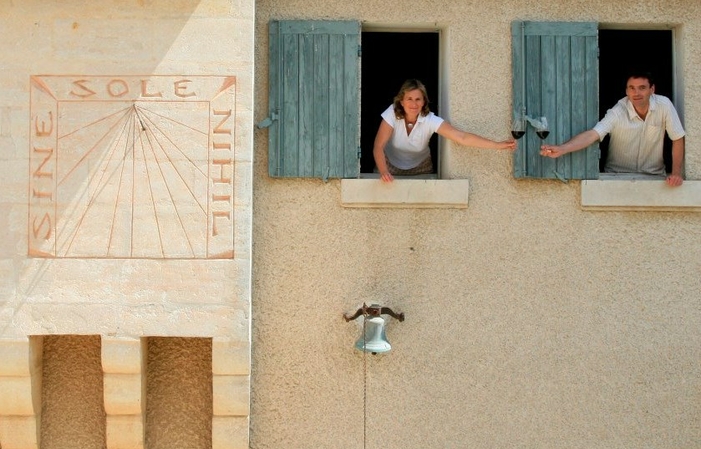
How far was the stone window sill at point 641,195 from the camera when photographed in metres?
7.08

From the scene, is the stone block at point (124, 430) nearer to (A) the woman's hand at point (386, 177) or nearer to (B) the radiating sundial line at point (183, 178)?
(B) the radiating sundial line at point (183, 178)

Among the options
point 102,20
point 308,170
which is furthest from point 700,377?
point 102,20

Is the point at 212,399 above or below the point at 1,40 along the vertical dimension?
below

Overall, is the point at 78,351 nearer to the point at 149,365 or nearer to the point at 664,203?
the point at 149,365

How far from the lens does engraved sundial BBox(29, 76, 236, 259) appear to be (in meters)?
6.73

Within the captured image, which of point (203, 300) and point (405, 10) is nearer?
point (203, 300)

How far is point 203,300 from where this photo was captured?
6.71 meters

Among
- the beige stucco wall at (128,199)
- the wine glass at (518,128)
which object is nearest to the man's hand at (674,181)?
the wine glass at (518,128)

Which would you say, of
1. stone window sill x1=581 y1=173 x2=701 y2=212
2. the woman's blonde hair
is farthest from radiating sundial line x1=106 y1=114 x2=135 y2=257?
stone window sill x1=581 y1=173 x2=701 y2=212

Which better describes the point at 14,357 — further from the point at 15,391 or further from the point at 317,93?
the point at 317,93

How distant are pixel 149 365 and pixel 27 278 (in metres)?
0.98

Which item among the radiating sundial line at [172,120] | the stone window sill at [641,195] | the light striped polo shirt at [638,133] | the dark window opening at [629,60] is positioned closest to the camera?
the radiating sundial line at [172,120]

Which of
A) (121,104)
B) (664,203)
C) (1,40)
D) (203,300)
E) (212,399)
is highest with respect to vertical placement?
(1,40)

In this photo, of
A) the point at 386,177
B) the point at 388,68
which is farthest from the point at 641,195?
the point at 388,68
